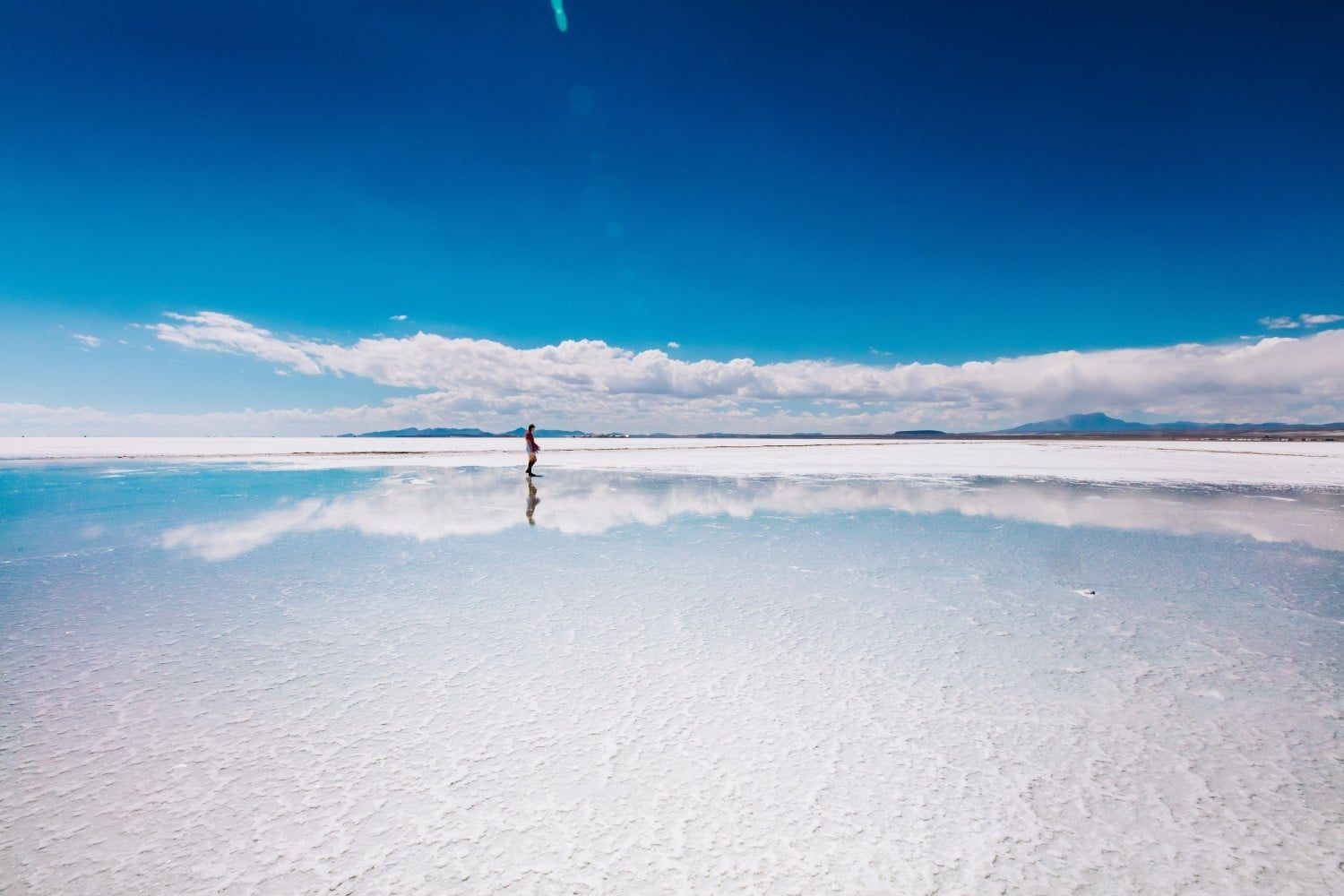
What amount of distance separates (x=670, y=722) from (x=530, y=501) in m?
9.85

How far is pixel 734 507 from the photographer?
37.4ft

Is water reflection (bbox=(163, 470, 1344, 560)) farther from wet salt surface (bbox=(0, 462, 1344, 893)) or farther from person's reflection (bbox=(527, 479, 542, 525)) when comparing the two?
wet salt surface (bbox=(0, 462, 1344, 893))

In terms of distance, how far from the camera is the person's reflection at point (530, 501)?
989 centimetres

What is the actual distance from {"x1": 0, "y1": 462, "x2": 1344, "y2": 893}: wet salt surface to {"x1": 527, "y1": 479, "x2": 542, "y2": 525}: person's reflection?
9.59ft

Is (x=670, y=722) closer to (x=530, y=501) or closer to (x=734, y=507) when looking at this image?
(x=734, y=507)

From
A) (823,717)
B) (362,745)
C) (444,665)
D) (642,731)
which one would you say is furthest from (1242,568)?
(362,745)

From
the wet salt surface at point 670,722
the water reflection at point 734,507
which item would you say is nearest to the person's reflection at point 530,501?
the water reflection at point 734,507

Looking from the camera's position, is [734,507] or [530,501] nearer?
[734,507]

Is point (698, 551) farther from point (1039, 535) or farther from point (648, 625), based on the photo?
point (1039, 535)

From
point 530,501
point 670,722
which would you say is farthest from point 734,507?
point 670,722

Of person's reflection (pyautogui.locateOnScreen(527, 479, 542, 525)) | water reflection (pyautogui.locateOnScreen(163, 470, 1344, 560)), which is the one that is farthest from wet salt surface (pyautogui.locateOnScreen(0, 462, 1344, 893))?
person's reflection (pyautogui.locateOnScreen(527, 479, 542, 525))

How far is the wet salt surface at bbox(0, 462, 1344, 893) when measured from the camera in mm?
2133

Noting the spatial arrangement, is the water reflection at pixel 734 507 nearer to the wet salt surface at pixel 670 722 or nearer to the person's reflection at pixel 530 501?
the person's reflection at pixel 530 501

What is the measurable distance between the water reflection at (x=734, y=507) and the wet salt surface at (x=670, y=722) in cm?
180
